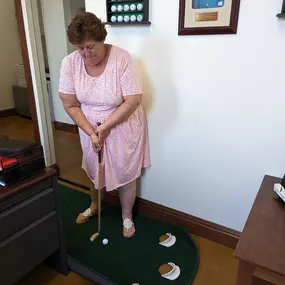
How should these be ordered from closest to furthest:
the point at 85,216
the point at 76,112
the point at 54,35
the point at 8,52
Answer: the point at 76,112, the point at 85,216, the point at 54,35, the point at 8,52

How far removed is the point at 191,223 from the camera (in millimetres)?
1947

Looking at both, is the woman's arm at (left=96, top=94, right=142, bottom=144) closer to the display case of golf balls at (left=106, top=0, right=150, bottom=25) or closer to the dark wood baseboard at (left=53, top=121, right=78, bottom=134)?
the display case of golf balls at (left=106, top=0, right=150, bottom=25)

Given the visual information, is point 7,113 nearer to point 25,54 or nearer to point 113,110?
point 25,54

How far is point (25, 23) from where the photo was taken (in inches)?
85.7

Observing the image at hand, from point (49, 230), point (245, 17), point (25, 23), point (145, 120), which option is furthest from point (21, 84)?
point (245, 17)

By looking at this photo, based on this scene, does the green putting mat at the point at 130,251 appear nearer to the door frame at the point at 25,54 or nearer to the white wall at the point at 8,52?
the door frame at the point at 25,54

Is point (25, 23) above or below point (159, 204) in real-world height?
above

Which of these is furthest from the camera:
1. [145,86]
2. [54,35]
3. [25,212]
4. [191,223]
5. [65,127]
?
[65,127]

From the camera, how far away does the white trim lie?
7.10 ft

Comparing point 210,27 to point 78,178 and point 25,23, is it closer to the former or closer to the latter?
point 25,23

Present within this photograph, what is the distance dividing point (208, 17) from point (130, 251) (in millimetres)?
1498

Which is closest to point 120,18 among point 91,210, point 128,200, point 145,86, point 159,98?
point 145,86

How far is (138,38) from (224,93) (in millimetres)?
651

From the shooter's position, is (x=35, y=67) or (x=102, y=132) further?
(x=35, y=67)
